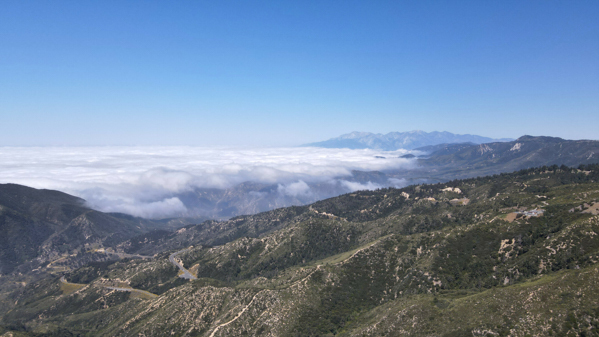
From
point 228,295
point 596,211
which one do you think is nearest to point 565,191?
point 596,211

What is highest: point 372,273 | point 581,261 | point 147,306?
point 581,261

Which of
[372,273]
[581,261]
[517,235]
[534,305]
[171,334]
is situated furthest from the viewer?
[372,273]

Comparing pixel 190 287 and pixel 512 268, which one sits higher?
pixel 512 268

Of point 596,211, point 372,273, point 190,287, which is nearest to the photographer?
point 596,211

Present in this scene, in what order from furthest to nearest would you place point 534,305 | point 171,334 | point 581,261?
point 171,334 < point 581,261 < point 534,305

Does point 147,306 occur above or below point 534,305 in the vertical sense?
below

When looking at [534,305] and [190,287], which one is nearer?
Answer: [534,305]

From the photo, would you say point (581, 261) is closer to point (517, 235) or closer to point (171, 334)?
point (517, 235)

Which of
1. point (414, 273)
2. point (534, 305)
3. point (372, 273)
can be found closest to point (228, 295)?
point (372, 273)

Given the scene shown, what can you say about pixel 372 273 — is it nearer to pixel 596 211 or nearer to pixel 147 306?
pixel 596 211
